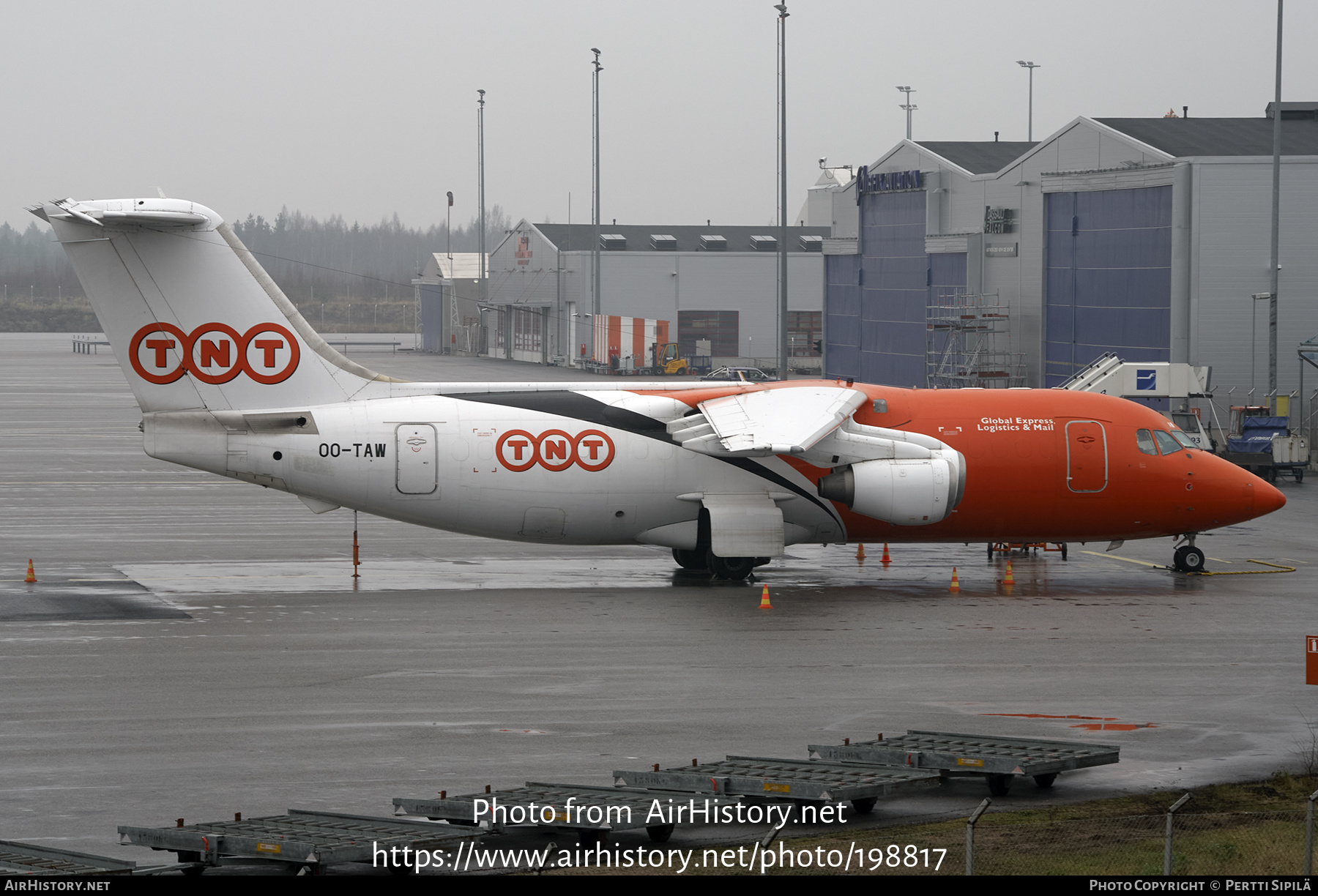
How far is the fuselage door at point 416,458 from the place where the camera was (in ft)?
89.1

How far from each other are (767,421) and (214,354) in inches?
385

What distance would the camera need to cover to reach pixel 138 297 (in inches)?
1044

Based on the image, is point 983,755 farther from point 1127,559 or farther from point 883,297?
point 883,297

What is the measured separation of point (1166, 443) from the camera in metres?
29.2

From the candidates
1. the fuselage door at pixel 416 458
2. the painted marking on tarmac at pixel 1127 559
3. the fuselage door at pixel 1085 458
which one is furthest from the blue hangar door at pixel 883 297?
the fuselage door at pixel 416 458

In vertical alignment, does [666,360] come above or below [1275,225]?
below

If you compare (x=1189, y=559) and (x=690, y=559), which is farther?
(x=1189, y=559)

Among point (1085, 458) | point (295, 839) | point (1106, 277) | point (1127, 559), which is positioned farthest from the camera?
point (1106, 277)

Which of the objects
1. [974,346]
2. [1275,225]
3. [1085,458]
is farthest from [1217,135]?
[1085,458]

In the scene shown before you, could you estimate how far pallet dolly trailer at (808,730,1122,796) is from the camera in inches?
578

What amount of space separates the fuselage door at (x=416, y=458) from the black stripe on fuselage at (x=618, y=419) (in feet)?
3.68

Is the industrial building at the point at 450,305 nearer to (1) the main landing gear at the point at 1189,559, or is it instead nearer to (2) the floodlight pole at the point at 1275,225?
(2) the floodlight pole at the point at 1275,225

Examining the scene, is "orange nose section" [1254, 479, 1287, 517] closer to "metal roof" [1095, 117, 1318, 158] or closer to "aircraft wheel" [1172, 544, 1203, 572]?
"aircraft wheel" [1172, 544, 1203, 572]

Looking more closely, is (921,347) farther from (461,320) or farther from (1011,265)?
(461,320)
